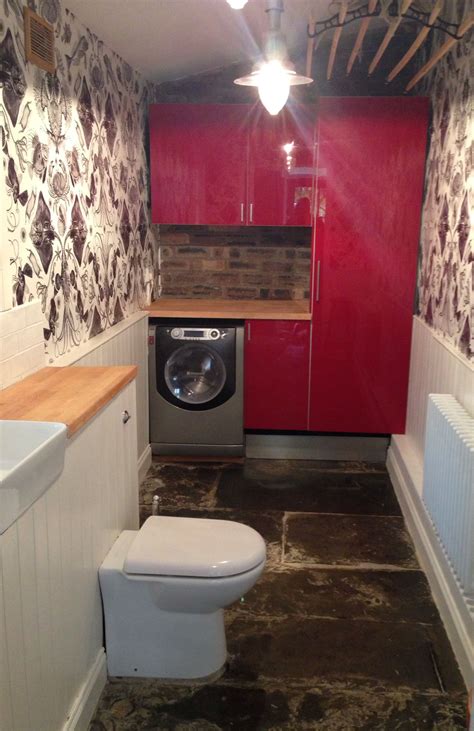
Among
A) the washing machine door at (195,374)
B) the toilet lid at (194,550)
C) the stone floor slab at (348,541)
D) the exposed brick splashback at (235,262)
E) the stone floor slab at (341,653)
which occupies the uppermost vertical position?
the exposed brick splashback at (235,262)

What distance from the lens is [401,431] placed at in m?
4.34

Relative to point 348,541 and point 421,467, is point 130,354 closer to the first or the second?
point 348,541

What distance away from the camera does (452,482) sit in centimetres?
252

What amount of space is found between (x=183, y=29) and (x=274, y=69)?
122 cm

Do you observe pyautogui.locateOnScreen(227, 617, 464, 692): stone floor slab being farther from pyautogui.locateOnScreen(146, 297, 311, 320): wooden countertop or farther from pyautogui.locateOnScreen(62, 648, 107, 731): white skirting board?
pyautogui.locateOnScreen(146, 297, 311, 320): wooden countertop

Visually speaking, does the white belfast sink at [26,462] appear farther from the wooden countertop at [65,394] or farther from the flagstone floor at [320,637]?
the flagstone floor at [320,637]

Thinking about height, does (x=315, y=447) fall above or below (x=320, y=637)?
above

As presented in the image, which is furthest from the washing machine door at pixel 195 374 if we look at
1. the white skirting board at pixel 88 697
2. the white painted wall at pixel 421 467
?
the white skirting board at pixel 88 697

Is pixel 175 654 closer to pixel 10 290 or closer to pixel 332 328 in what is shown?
pixel 10 290

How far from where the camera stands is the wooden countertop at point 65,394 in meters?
1.94

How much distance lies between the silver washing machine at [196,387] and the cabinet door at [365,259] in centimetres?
52

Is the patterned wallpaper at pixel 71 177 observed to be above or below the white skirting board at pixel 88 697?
above

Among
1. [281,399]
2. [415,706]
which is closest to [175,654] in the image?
[415,706]

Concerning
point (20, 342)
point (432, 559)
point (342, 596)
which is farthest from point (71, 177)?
point (432, 559)
